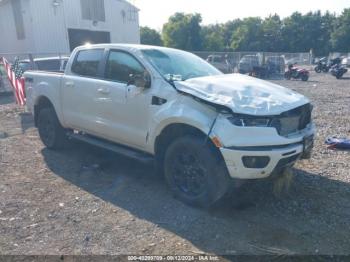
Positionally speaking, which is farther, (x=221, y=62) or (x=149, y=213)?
(x=221, y=62)

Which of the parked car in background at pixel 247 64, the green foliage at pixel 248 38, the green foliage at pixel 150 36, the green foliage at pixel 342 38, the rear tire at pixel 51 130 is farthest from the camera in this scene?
the green foliage at pixel 248 38

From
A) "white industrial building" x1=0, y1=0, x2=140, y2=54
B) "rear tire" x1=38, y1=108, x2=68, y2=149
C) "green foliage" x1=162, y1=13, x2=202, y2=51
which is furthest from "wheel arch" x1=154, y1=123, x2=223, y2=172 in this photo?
"green foliage" x1=162, y1=13, x2=202, y2=51

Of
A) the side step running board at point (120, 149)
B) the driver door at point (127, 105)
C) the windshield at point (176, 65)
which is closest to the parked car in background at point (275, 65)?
the windshield at point (176, 65)

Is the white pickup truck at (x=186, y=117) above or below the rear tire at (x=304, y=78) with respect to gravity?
above

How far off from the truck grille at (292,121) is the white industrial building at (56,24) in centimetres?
2158

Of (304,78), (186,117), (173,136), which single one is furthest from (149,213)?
(304,78)

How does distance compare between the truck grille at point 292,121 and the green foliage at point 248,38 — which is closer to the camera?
the truck grille at point 292,121

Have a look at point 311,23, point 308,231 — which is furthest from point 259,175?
point 311,23

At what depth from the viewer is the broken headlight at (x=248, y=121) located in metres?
3.64

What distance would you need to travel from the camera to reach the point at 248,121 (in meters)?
3.65

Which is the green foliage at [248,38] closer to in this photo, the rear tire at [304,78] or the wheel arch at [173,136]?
the rear tire at [304,78]

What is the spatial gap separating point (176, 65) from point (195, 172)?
62.3 inches

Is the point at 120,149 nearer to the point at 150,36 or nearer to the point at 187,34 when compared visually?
the point at 187,34

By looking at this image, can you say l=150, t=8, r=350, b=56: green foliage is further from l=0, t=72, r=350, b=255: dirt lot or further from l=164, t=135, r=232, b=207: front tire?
l=164, t=135, r=232, b=207: front tire
